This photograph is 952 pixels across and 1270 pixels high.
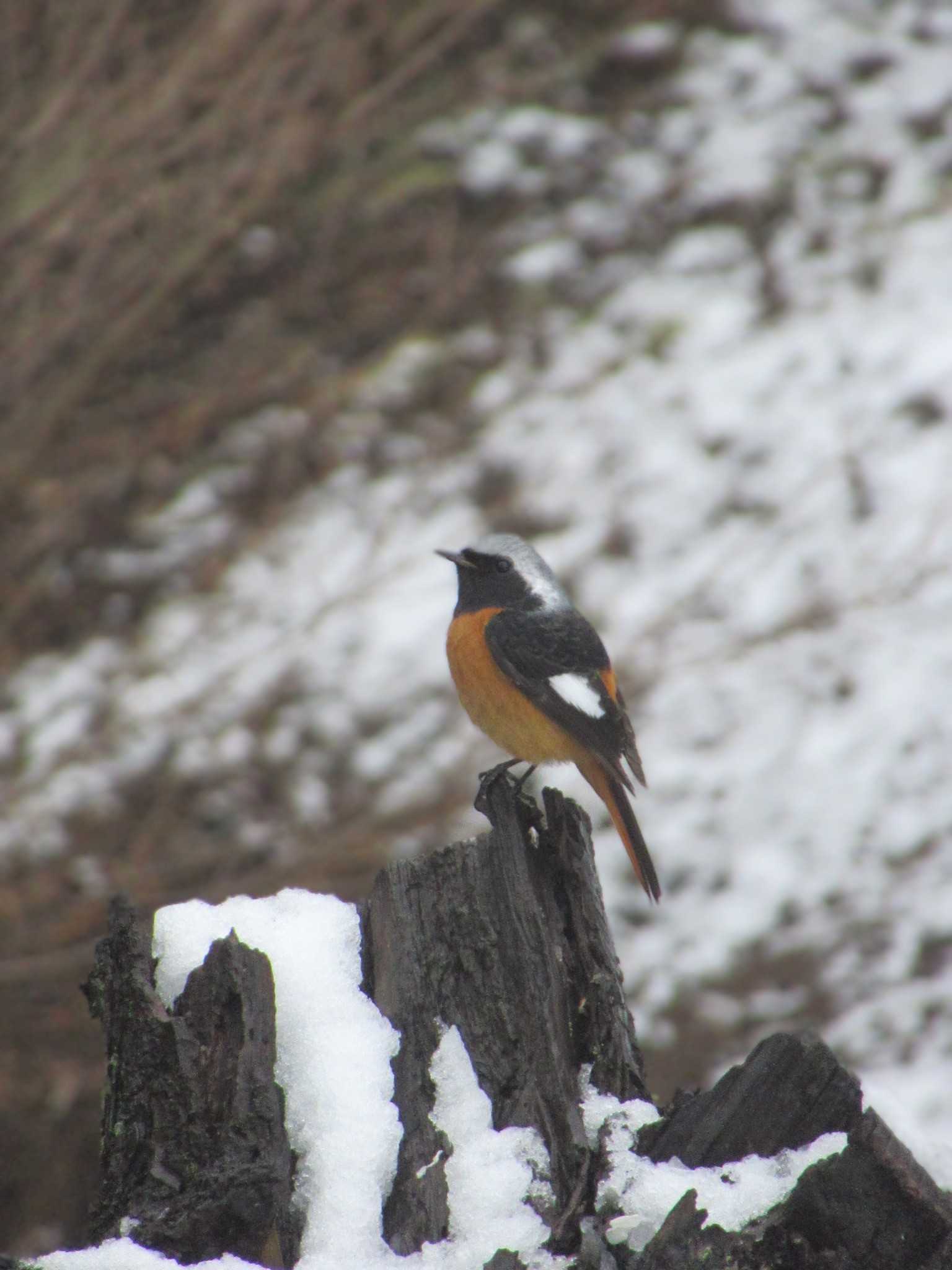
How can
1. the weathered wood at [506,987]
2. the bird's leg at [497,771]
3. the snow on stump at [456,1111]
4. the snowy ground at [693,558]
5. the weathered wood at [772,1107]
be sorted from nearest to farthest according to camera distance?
the snow on stump at [456,1111] → the weathered wood at [772,1107] → the weathered wood at [506,987] → the bird's leg at [497,771] → the snowy ground at [693,558]

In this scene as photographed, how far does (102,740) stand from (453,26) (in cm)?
387

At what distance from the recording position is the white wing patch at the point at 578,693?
4.06m

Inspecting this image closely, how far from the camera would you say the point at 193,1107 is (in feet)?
8.28

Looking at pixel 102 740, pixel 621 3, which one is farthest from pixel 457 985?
pixel 621 3

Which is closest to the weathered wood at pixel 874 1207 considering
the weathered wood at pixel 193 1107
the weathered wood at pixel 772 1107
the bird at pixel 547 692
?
the weathered wood at pixel 772 1107

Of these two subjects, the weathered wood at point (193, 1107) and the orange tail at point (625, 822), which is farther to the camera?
the orange tail at point (625, 822)

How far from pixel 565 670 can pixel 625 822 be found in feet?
1.92

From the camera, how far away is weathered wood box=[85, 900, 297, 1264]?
233 centimetres

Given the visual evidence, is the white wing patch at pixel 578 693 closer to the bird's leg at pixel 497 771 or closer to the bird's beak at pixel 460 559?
the bird's leg at pixel 497 771

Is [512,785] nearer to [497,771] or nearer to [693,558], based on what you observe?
[497,771]

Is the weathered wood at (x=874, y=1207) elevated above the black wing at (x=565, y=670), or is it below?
below

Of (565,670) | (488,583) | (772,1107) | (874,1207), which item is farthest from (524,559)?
(874,1207)

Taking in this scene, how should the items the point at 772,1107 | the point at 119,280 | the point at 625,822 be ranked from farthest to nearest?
the point at 119,280
the point at 625,822
the point at 772,1107

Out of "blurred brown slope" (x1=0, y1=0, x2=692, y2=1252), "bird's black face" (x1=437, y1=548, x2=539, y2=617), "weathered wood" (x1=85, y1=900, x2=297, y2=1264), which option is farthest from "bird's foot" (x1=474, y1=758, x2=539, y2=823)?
"blurred brown slope" (x1=0, y1=0, x2=692, y2=1252)
